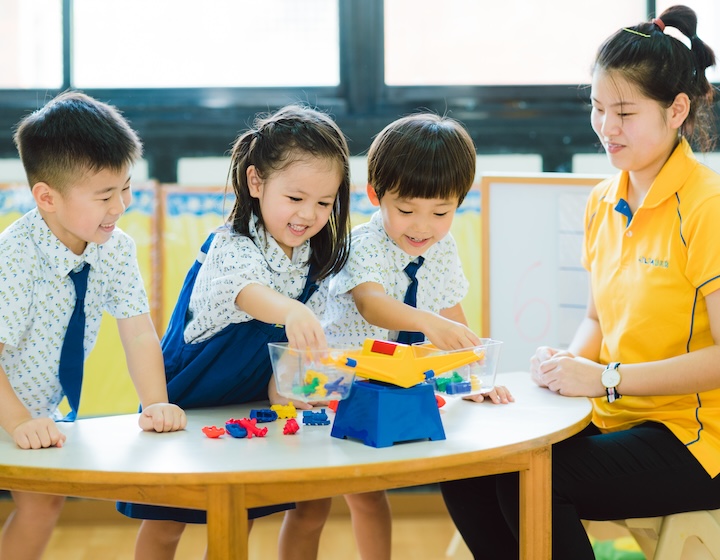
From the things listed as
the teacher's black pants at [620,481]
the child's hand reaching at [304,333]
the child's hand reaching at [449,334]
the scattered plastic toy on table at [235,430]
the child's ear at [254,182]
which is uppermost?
the child's ear at [254,182]

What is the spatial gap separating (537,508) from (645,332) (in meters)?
0.47

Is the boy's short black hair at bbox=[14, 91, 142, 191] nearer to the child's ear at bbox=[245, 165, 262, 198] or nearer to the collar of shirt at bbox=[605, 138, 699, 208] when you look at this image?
the child's ear at bbox=[245, 165, 262, 198]

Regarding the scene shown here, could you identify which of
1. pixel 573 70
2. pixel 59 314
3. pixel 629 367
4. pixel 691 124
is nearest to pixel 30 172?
pixel 59 314

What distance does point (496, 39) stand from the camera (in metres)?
2.83

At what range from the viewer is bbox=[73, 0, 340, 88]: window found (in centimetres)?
279

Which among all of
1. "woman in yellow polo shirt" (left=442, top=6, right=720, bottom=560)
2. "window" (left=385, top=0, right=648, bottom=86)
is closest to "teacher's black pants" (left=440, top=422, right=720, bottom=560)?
"woman in yellow polo shirt" (left=442, top=6, right=720, bottom=560)

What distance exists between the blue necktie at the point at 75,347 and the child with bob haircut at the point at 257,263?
0.57ft

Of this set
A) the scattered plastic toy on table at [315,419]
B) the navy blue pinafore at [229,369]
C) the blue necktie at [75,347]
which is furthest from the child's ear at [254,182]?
the scattered plastic toy on table at [315,419]

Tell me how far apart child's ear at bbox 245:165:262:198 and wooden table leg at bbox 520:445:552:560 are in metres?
0.69

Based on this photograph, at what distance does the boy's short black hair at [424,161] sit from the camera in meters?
1.62

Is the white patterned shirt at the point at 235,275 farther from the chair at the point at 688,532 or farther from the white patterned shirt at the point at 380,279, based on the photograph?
the chair at the point at 688,532

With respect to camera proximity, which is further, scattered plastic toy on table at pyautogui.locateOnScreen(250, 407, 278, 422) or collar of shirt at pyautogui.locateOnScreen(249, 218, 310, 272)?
collar of shirt at pyautogui.locateOnScreen(249, 218, 310, 272)

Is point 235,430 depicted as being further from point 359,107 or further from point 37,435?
point 359,107

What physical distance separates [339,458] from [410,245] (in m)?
0.63
